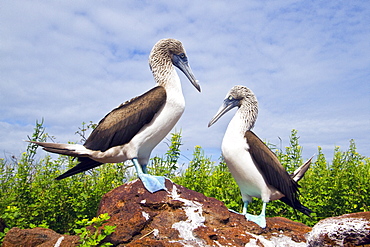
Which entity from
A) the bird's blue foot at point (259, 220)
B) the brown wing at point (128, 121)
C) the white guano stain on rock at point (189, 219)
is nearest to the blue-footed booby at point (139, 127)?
the brown wing at point (128, 121)

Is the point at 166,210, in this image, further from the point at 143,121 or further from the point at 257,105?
the point at 257,105

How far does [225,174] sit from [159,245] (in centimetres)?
333

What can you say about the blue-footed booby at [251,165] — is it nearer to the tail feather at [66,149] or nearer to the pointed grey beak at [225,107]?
the pointed grey beak at [225,107]

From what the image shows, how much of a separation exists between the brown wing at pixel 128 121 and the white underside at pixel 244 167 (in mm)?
1062

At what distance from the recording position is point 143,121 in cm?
394

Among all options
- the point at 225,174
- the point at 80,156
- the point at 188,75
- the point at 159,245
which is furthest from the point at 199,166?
the point at 159,245

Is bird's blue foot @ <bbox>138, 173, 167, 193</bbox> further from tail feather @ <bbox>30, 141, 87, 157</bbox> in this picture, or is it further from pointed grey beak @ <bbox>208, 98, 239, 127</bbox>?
pointed grey beak @ <bbox>208, 98, 239, 127</bbox>

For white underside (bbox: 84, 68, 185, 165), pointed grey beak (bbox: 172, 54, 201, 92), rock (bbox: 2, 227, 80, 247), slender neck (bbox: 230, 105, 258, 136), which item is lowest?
rock (bbox: 2, 227, 80, 247)

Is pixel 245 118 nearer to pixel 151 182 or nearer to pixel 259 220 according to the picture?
pixel 259 220

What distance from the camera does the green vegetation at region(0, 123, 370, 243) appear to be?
17.3 ft

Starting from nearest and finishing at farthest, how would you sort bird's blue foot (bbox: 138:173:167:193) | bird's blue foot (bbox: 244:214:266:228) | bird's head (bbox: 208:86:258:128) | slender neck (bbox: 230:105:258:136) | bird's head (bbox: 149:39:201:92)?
bird's blue foot (bbox: 138:173:167:193) → bird's blue foot (bbox: 244:214:266:228) → bird's head (bbox: 149:39:201:92) → slender neck (bbox: 230:105:258:136) → bird's head (bbox: 208:86:258:128)

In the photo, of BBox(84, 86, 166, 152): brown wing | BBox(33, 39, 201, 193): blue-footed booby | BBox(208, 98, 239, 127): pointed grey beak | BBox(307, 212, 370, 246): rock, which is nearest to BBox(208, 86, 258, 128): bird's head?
BBox(208, 98, 239, 127): pointed grey beak

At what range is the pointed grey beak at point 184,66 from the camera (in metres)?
4.46

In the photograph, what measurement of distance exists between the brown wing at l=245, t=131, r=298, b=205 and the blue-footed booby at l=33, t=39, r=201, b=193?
105 centimetres
